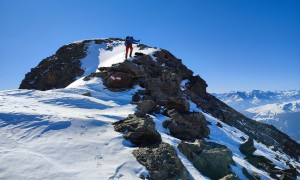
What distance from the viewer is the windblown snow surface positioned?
13.8 m

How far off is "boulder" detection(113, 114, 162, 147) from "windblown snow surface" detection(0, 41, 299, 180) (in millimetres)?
541

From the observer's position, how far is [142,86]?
109 feet

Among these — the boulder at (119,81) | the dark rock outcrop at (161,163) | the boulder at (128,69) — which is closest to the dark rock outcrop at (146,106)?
the boulder at (119,81)

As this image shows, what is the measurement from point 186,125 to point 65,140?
10.8m

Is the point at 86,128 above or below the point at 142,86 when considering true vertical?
below

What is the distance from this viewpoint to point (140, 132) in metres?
18.3

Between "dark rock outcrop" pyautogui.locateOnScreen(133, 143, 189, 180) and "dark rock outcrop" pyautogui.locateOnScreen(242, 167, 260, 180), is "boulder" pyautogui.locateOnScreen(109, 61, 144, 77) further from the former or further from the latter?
"dark rock outcrop" pyautogui.locateOnScreen(133, 143, 189, 180)

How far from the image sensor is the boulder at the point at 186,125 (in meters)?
23.6

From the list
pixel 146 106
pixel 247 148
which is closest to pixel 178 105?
pixel 146 106

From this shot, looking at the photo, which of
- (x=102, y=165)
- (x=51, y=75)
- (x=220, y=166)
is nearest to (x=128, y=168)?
(x=102, y=165)

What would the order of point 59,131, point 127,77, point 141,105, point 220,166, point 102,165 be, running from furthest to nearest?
point 127,77 < point 141,105 < point 220,166 < point 59,131 < point 102,165

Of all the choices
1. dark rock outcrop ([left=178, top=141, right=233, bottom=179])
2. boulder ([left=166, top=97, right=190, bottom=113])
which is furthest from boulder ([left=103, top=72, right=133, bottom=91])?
dark rock outcrop ([left=178, top=141, right=233, bottom=179])

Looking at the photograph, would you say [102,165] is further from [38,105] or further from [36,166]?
[38,105]

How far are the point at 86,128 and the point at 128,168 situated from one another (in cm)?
487
